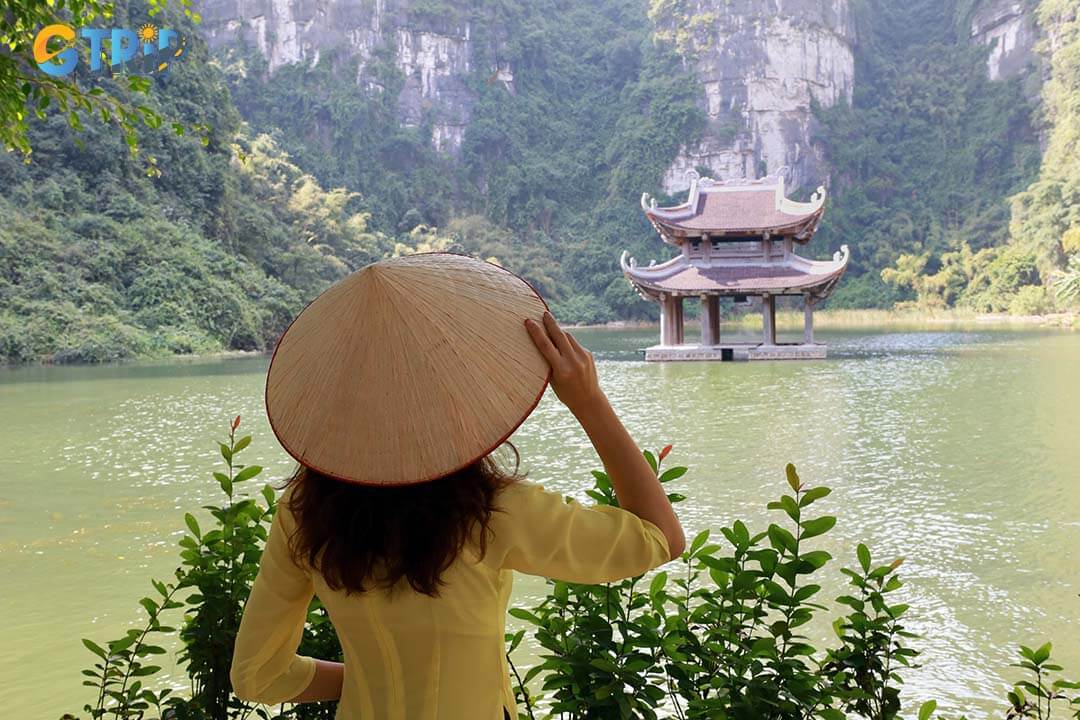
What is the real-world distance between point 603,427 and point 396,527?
0.24m

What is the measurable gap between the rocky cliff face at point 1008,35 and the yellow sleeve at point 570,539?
63.1 m

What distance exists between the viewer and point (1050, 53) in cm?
5172

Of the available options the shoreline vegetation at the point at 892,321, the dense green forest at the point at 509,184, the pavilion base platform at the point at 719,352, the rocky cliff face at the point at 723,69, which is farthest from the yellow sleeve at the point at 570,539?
the rocky cliff face at the point at 723,69

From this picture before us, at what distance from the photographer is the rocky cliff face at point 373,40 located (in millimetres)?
51906

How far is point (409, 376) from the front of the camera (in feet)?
2.97

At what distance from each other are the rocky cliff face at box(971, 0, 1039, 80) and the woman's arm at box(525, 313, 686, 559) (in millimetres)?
63000

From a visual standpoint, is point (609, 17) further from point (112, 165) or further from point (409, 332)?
point (409, 332)

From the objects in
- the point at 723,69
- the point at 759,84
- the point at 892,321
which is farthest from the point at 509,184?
the point at 892,321

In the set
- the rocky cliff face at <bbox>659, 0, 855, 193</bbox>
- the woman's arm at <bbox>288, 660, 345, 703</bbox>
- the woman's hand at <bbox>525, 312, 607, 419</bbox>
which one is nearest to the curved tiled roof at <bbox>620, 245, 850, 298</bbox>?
the woman's arm at <bbox>288, 660, 345, 703</bbox>

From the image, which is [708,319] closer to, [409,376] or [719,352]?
[719,352]

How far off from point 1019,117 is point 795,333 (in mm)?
33045

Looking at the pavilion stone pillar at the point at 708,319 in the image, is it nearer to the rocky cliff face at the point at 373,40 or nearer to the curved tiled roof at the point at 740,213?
the curved tiled roof at the point at 740,213

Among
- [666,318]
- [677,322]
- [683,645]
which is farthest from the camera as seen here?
[677,322]

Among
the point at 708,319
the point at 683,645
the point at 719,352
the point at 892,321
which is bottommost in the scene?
the point at 892,321
